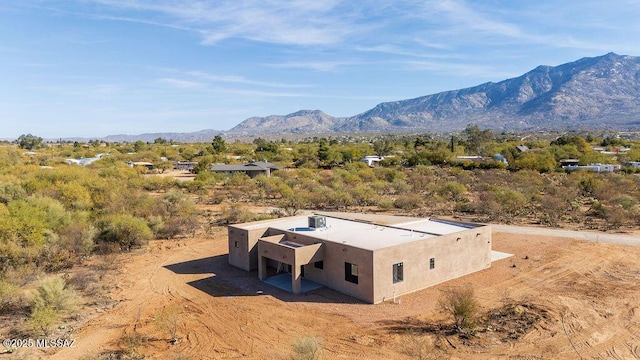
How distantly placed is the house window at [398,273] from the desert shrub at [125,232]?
17574 millimetres

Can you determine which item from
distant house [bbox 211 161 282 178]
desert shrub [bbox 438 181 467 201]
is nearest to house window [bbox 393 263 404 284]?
desert shrub [bbox 438 181 467 201]

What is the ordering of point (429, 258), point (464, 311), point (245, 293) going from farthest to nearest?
point (429, 258), point (245, 293), point (464, 311)

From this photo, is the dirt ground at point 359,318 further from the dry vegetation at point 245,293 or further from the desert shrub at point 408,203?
the desert shrub at point 408,203

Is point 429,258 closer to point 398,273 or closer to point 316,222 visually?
point 398,273

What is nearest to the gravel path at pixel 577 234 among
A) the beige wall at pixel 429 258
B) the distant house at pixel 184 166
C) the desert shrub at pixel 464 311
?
the beige wall at pixel 429 258

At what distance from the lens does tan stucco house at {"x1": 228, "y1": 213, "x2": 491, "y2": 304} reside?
19.8 metres

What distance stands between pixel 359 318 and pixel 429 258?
5.53 m

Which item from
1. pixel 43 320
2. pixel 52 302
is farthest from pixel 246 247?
pixel 43 320

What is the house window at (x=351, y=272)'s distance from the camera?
791 inches

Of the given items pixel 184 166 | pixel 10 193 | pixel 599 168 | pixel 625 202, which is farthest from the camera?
pixel 184 166

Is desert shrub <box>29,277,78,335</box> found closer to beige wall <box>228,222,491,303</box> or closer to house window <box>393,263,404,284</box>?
beige wall <box>228,222,491,303</box>

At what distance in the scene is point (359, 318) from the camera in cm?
1783

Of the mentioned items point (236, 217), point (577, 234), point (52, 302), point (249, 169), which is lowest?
point (577, 234)

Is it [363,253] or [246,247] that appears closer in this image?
[363,253]
